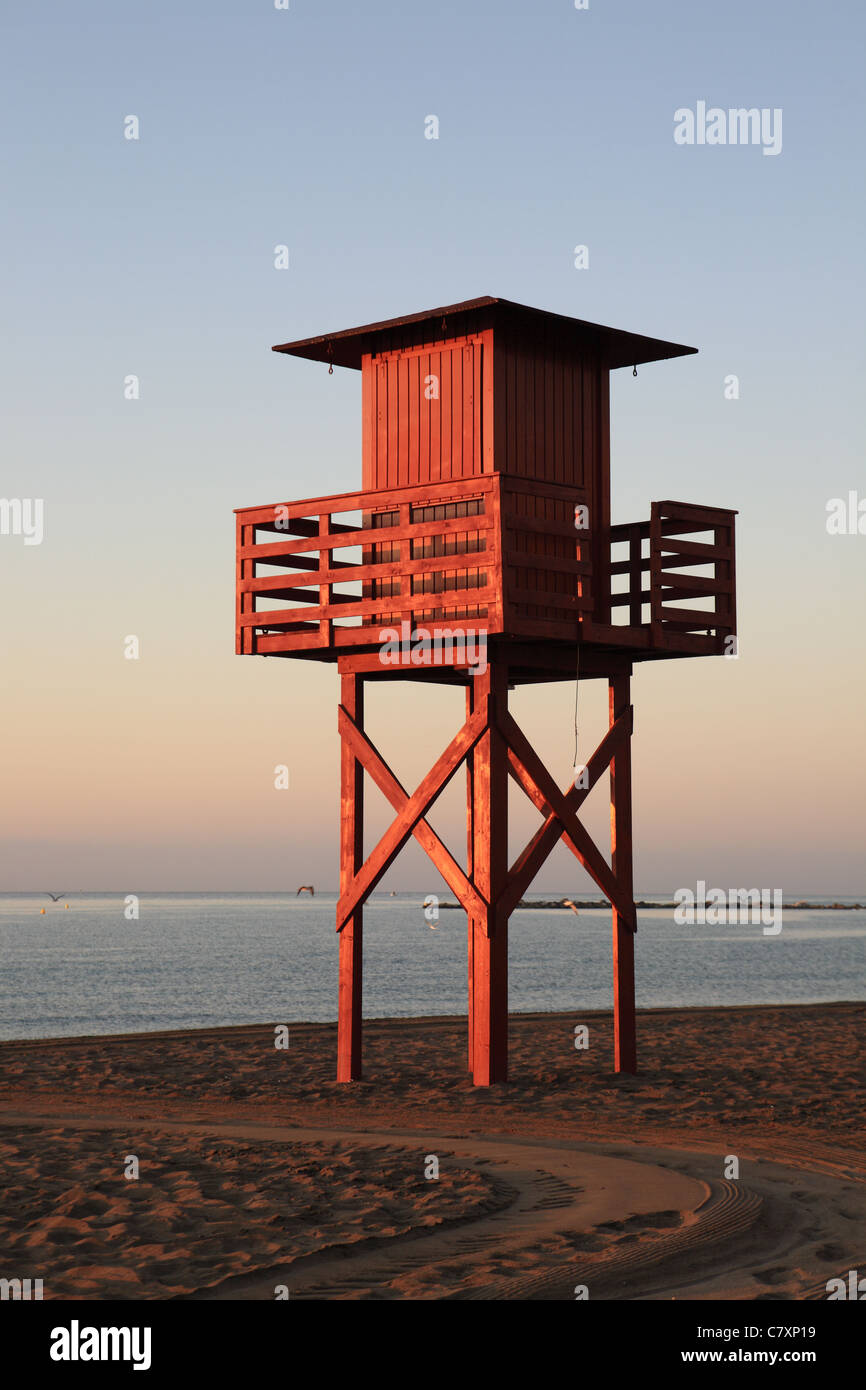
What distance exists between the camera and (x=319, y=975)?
6925 cm

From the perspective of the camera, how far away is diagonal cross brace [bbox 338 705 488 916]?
54.8 ft

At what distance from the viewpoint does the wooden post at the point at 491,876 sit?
16688mm

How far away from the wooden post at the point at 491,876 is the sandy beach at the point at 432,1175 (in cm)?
51

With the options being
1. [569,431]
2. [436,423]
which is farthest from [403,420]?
[569,431]

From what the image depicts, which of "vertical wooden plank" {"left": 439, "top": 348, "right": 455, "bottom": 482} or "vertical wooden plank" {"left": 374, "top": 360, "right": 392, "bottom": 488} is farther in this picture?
"vertical wooden plank" {"left": 374, "top": 360, "right": 392, "bottom": 488}

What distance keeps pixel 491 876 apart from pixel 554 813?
1.37m

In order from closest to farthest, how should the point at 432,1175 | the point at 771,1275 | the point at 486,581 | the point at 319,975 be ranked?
the point at 771,1275 < the point at 432,1175 < the point at 486,581 < the point at 319,975

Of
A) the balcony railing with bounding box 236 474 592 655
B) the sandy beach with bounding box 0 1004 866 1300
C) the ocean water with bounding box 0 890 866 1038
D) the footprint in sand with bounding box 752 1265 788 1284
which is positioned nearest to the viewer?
the footprint in sand with bounding box 752 1265 788 1284

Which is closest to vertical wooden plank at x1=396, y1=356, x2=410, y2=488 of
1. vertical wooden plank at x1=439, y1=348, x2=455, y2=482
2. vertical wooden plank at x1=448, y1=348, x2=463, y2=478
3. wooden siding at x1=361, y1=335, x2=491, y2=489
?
wooden siding at x1=361, y1=335, x2=491, y2=489

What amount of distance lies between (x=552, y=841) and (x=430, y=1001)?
34.8 m

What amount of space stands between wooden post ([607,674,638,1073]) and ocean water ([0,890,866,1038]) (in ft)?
83.0

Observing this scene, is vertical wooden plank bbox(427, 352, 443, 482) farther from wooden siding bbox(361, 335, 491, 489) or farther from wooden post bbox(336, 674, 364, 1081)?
wooden post bbox(336, 674, 364, 1081)

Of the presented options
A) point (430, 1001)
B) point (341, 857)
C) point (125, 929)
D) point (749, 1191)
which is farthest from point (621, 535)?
point (125, 929)

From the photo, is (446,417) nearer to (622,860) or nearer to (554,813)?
(554,813)
